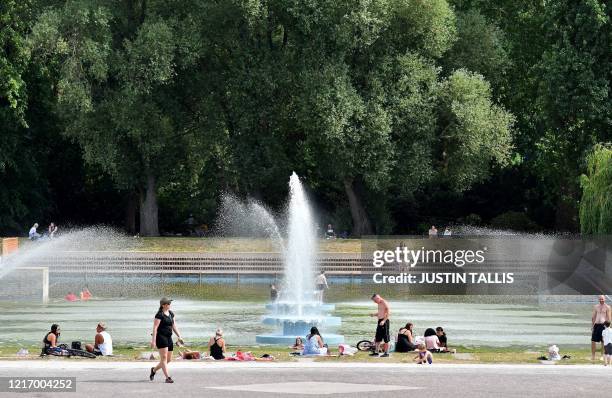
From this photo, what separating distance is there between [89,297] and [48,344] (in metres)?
25.8

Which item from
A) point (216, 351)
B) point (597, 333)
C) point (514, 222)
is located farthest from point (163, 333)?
point (514, 222)

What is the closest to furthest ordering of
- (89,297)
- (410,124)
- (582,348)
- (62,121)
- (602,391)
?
(602,391)
(582,348)
(89,297)
(410,124)
(62,121)

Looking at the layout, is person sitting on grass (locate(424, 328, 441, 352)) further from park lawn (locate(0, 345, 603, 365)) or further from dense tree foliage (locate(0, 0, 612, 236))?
dense tree foliage (locate(0, 0, 612, 236))

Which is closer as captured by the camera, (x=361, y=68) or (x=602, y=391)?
(x=602, y=391)

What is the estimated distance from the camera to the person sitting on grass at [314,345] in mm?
33500

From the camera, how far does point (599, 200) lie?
198 feet

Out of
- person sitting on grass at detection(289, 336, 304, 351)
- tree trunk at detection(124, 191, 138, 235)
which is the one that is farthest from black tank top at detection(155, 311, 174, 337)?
tree trunk at detection(124, 191, 138, 235)

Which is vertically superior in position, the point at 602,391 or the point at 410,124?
the point at 410,124

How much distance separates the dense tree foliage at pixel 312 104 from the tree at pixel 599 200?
13728 mm

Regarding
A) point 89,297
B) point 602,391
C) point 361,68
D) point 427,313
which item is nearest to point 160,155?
point 361,68

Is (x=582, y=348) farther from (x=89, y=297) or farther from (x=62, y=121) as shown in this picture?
(x=62, y=121)

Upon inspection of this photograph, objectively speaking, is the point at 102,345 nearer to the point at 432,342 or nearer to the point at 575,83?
the point at 432,342

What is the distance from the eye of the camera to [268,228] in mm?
80875

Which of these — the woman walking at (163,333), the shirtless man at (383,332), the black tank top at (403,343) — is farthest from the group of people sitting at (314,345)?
the woman walking at (163,333)
